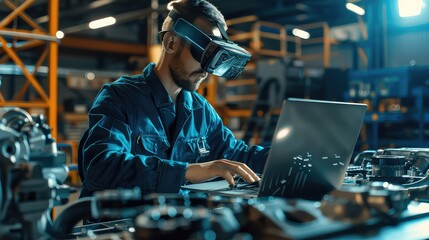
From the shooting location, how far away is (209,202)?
1048 mm

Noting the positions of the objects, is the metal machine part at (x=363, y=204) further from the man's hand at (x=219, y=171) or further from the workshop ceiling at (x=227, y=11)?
the workshop ceiling at (x=227, y=11)

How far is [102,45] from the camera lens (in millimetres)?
15594

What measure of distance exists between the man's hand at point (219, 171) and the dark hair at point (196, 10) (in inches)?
25.8

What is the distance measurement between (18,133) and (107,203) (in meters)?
0.23

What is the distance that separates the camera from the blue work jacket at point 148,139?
70.3 inches

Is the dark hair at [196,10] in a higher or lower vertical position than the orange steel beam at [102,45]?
lower

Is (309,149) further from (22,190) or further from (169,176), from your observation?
(22,190)

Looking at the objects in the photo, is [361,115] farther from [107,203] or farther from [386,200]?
[107,203]

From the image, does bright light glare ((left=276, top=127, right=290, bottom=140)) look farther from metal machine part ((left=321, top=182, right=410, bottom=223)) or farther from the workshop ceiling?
the workshop ceiling

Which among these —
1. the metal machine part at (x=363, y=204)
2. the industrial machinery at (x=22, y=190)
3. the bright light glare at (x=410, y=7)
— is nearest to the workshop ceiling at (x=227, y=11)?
the bright light glare at (x=410, y=7)

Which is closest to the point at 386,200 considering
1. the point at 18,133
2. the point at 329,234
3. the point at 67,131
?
the point at 329,234

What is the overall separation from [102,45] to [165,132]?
45.5 feet

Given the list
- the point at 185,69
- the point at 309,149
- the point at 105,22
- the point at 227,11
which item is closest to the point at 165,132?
the point at 185,69

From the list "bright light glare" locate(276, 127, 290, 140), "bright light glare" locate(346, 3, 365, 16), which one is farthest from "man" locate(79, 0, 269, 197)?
"bright light glare" locate(346, 3, 365, 16)
